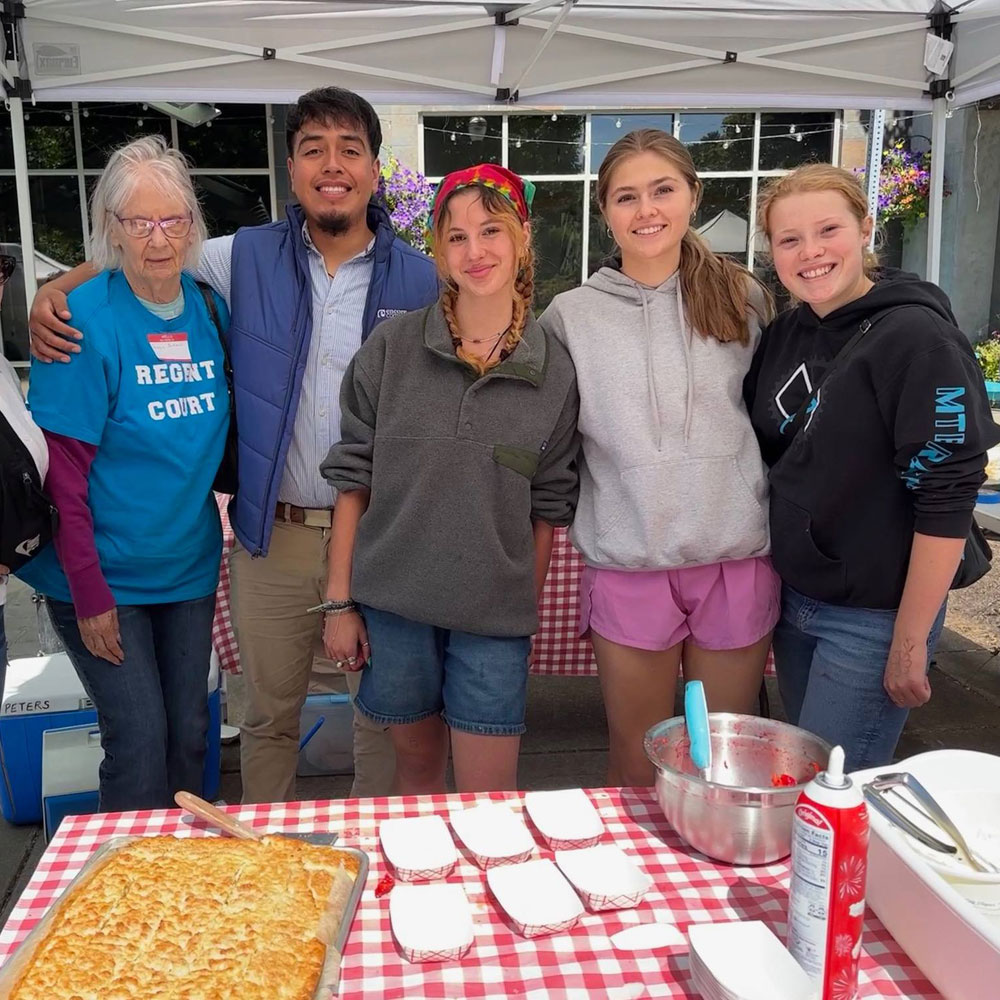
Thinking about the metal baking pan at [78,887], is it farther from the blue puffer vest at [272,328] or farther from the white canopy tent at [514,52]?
the white canopy tent at [514,52]

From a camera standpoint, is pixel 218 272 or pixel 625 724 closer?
pixel 625 724

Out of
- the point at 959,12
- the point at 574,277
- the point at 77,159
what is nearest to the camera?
the point at 959,12

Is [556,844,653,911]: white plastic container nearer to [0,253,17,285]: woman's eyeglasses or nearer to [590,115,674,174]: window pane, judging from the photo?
[0,253,17,285]: woman's eyeglasses

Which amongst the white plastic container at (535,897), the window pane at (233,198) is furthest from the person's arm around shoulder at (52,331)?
the window pane at (233,198)

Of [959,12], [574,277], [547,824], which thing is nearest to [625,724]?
[547,824]

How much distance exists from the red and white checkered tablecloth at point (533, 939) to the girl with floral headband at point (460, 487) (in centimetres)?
50

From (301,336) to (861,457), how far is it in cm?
134

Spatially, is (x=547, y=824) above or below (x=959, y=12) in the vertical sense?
below

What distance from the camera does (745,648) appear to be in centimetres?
206

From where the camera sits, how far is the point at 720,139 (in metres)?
11.1

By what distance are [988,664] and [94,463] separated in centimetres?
409

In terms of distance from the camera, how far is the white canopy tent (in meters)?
4.10

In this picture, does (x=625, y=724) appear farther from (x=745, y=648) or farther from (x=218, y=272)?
(x=218, y=272)

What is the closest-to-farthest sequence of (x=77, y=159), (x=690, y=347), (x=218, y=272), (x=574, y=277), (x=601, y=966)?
1. (x=601, y=966)
2. (x=690, y=347)
3. (x=218, y=272)
4. (x=77, y=159)
5. (x=574, y=277)
